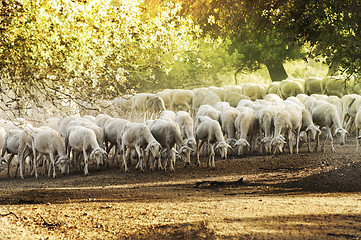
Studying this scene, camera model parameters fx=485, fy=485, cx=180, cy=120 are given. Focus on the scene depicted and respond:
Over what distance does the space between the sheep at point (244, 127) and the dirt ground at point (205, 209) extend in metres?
4.14

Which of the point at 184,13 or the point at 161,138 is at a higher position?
the point at 184,13

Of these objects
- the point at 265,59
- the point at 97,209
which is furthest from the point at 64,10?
the point at 265,59

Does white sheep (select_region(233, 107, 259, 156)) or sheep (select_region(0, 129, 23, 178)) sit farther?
white sheep (select_region(233, 107, 259, 156))

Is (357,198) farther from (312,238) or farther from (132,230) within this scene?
(132,230)

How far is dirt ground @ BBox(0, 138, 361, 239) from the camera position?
6.62m

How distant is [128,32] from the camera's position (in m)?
12.0

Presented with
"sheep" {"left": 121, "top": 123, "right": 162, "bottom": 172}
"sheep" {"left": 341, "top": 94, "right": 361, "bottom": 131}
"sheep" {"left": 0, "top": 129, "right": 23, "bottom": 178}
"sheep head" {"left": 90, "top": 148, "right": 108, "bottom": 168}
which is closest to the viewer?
"sheep" {"left": 121, "top": 123, "right": 162, "bottom": 172}

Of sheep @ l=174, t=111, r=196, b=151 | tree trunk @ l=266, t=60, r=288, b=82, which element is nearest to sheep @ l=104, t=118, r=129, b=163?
sheep @ l=174, t=111, r=196, b=151

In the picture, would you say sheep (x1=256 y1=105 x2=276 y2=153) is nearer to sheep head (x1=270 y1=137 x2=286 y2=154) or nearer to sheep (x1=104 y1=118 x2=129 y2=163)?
sheep head (x1=270 y1=137 x2=286 y2=154)

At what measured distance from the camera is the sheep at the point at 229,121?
2004 cm

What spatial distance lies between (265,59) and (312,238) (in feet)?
90.4

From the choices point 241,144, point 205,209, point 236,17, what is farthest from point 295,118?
point 205,209

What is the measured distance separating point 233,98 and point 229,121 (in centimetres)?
930

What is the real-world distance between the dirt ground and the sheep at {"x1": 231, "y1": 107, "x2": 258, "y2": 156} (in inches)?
163
